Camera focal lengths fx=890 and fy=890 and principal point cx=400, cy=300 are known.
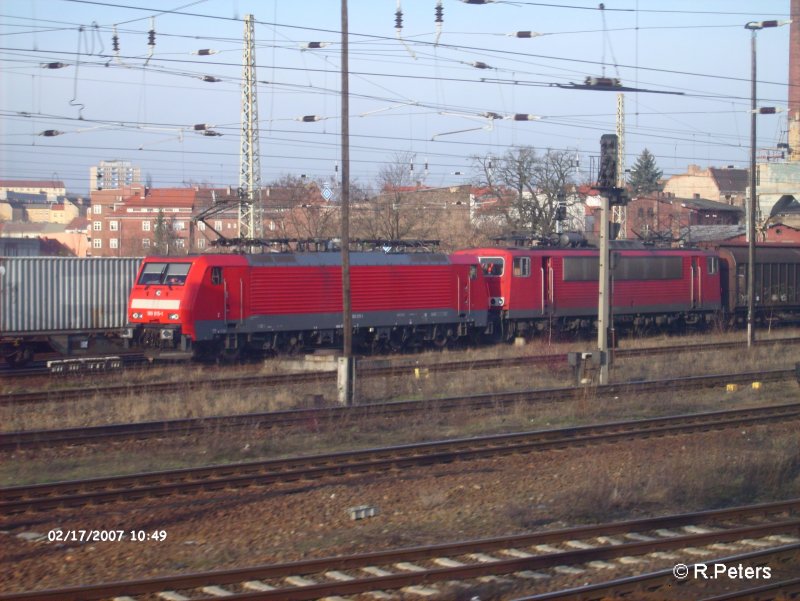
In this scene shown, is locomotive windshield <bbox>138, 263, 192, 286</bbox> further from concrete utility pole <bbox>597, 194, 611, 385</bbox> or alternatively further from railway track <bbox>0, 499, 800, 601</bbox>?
railway track <bbox>0, 499, 800, 601</bbox>

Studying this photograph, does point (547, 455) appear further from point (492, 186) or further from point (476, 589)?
point (492, 186)

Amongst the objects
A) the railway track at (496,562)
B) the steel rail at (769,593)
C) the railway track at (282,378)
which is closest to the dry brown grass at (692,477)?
the railway track at (496,562)

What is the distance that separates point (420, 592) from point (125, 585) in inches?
92.7

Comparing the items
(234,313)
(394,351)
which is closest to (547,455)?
(234,313)

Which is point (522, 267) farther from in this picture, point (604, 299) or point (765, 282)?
point (765, 282)

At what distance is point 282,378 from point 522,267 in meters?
11.5

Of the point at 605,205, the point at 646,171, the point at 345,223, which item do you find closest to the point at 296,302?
the point at 345,223

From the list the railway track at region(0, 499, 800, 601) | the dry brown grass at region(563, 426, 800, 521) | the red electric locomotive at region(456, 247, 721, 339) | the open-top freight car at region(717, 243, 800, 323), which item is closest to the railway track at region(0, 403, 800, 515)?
the dry brown grass at region(563, 426, 800, 521)

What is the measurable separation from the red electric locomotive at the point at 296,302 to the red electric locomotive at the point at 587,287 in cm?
103

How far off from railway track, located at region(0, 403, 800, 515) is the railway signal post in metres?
3.74

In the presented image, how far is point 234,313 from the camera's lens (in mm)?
23391

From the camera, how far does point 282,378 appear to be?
19953mm

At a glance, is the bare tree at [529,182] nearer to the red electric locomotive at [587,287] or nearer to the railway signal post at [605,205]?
the red electric locomotive at [587,287]

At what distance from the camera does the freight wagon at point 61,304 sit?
968 inches
